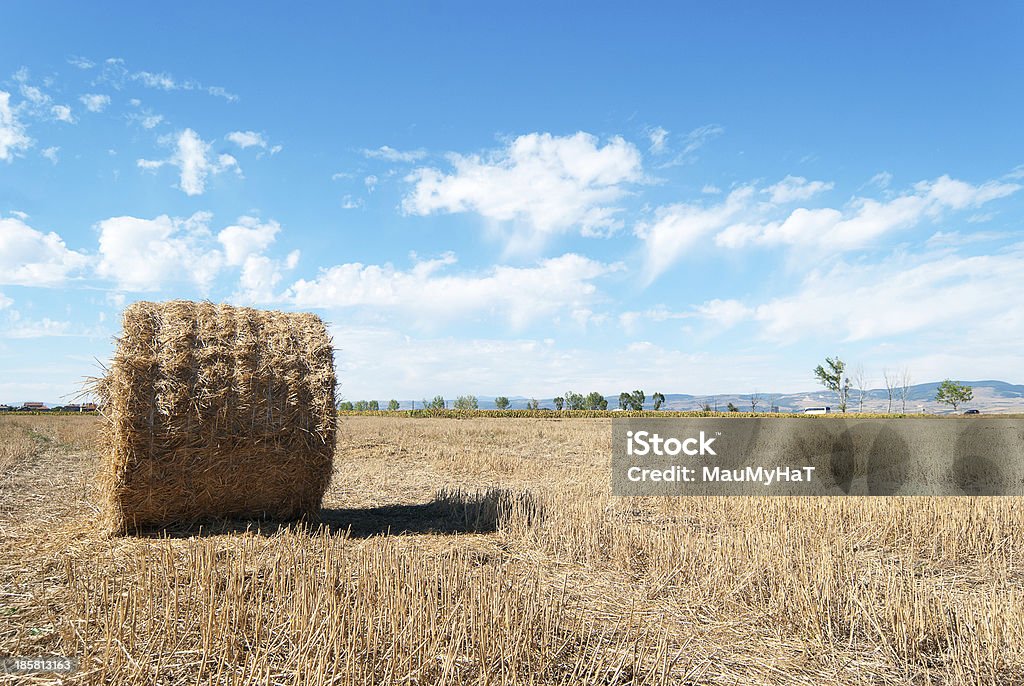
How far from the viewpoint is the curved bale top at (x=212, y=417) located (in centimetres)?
716

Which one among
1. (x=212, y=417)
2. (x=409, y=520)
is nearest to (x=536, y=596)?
(x=409, y=520)

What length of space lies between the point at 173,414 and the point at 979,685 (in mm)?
7293

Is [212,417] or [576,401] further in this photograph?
[576,401]

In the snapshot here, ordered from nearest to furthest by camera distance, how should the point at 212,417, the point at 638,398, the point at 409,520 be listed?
the point at 212,417 < the point at 409,520 < the point at 638,398

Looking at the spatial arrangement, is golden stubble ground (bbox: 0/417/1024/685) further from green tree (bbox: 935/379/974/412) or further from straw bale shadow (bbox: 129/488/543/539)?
green tree (bbox: 935/379/974/412)

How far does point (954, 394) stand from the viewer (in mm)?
85562

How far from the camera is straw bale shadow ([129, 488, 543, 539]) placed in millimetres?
7469

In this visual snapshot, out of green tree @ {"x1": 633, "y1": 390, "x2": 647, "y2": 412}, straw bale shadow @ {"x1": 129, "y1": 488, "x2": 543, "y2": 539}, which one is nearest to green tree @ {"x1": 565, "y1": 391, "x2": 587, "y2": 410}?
green tree @ {"x1": 633, "y1": 390, "x2": 647, "y2": 412}

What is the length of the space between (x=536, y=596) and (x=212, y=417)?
4375 mm

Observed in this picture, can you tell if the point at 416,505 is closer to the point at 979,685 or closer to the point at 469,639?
the point at 469,639

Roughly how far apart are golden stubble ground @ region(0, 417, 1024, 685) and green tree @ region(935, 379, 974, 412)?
91.8m

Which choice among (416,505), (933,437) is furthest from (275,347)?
(933,437)

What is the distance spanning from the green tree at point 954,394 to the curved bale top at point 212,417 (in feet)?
313

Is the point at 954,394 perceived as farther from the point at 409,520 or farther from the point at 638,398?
the point at 409,520
